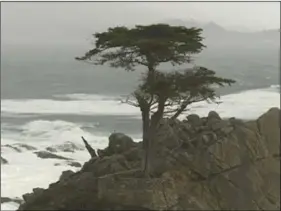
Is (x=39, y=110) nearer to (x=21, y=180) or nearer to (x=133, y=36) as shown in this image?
(x=21, y=180)

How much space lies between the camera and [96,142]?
40.9 metres

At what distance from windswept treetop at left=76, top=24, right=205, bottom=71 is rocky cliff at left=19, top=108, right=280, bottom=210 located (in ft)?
7.19

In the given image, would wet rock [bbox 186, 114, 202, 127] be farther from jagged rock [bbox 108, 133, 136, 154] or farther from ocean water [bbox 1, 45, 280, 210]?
ocean water [bbox 1, 45, 280, 210]

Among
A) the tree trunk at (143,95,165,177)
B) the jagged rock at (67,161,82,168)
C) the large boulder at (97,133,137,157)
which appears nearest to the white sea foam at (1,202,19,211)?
the jagged rock at (67,161,82,168)

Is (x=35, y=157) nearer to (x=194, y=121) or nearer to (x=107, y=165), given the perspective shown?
(x=194, y=121)

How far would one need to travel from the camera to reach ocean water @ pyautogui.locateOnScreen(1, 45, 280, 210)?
33.4m

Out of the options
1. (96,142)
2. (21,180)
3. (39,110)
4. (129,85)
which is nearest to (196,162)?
(21,180)

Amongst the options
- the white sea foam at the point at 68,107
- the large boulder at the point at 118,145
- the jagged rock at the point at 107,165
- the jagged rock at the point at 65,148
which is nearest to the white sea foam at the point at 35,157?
the jagged rock at the point at 65,148

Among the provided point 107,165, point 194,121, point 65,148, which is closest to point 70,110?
point 65,148

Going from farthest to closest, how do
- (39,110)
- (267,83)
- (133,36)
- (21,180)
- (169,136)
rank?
1. (267,83)
2. (39,110)
3. (21,180)
4. (169,136)
5. (133,36)

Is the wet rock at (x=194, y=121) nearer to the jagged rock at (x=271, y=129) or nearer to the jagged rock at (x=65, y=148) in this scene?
the jagged rock at (x=271, y=129)

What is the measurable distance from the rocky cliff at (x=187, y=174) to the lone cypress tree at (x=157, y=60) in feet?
2.53

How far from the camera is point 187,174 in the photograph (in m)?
18.1

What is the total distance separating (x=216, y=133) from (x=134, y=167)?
9.97 ft
